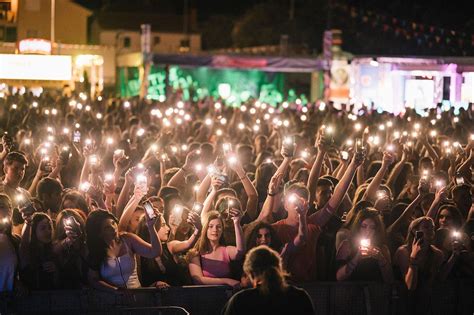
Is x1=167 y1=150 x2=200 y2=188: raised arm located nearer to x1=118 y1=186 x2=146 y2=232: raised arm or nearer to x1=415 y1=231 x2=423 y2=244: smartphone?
x1=118 y1=186 x2=146 y2=232: raised arm

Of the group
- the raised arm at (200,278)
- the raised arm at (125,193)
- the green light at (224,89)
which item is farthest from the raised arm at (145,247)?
the green light at (224,89)

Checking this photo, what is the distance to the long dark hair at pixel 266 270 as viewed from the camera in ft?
20.0

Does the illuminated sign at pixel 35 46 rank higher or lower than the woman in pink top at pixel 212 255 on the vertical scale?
higher

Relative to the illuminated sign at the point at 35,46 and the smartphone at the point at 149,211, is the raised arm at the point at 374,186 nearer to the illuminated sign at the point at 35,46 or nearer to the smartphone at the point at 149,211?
the smartphone at the point at 149,211

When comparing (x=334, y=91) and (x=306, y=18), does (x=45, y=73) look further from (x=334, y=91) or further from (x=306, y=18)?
(x=306, y=18)

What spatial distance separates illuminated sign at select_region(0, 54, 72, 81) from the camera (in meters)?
22.8

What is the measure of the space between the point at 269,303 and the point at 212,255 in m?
2.43

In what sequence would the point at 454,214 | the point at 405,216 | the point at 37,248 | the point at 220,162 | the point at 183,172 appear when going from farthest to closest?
the point at 220,162 < the point at 183,172 < the point at 405,216 < the point at 454,214 < the point at 37,248

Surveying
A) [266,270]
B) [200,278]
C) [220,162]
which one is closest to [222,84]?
[220,162]

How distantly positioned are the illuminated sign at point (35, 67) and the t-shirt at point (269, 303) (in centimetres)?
1689

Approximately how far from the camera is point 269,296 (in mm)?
6086

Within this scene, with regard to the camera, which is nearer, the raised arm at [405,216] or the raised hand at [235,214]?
the raised hand at [235,214]

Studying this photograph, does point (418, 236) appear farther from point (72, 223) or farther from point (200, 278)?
point (72, 223)

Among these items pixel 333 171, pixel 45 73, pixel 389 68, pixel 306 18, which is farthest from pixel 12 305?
pixel 306 18
